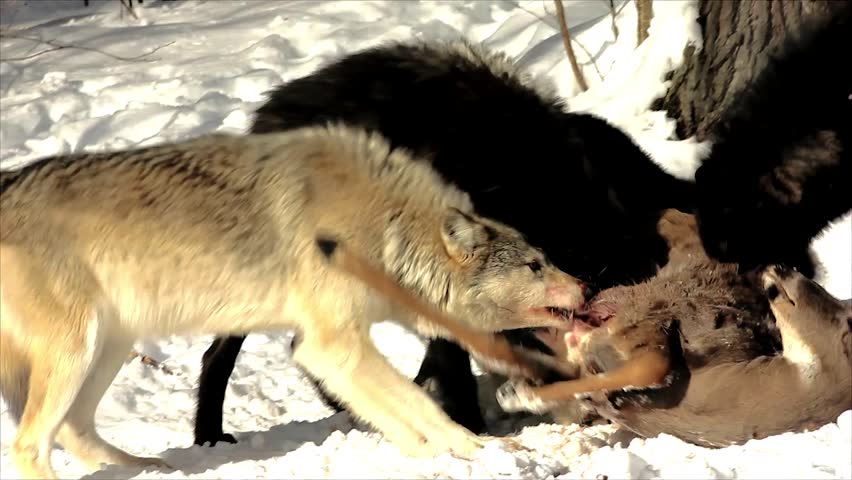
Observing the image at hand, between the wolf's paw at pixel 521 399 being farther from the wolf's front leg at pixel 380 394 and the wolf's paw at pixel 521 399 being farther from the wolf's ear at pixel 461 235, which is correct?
the wolf's ear at pixel 461 235

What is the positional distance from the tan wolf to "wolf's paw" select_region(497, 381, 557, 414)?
270mm

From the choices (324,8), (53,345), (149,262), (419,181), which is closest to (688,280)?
(419,181)

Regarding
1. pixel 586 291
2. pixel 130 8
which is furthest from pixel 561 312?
pixel 130 8

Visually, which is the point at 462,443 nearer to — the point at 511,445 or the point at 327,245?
the point at 511,445

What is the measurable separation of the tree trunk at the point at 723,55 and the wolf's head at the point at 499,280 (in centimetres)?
225

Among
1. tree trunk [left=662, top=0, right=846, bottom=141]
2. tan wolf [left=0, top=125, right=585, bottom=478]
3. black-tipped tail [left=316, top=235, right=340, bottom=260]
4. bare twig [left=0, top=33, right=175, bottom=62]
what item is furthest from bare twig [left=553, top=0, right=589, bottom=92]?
black-tipped tail [left=316, top=235, right=340, bottom=260]

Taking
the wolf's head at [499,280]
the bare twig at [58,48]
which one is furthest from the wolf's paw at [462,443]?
the bare twig at [58,48]

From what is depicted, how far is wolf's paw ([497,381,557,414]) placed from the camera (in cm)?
464

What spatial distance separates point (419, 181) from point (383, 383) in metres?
0.88

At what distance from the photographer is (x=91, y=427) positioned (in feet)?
15.5

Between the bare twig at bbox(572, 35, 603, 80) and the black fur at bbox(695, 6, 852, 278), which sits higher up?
the black fur at bbox(695, 6, 852, 278)

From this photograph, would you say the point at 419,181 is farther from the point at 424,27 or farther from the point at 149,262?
the point at 424,27

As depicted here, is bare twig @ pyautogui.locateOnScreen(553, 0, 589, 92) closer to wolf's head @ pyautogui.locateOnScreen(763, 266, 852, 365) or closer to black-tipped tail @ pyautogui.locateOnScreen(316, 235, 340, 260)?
wolf's head @ pyautogui.locateOnScreen(763, 266, 852, 365)

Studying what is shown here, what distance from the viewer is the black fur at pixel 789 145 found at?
207 inches
